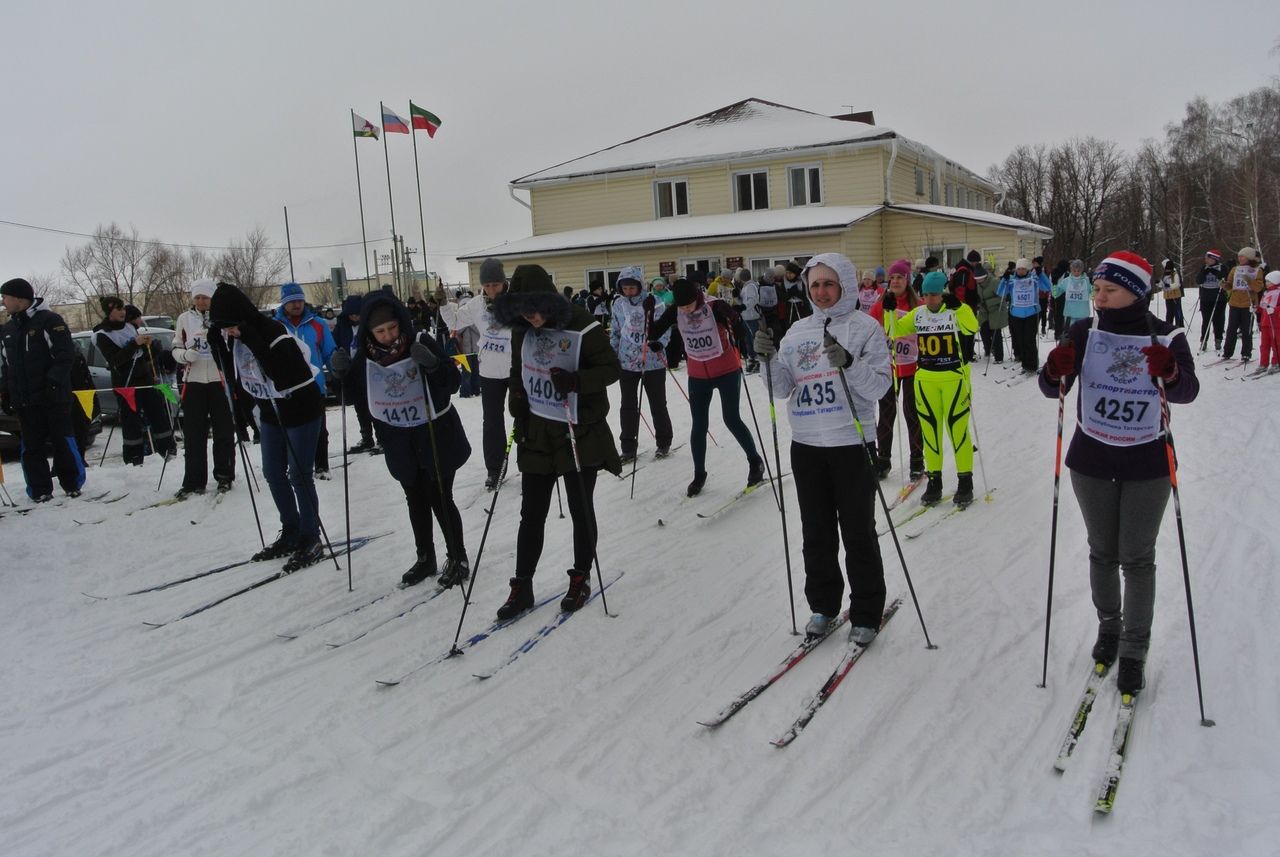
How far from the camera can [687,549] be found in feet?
19.8

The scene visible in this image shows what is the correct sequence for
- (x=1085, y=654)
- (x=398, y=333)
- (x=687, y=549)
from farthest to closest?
(x=687, y=549)
(x=398, y=333)
(x=1085, y=654)

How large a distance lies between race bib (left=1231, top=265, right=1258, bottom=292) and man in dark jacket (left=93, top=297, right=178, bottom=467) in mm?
14849

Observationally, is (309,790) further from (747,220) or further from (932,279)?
(747,220)

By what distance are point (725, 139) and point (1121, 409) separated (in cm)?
2640

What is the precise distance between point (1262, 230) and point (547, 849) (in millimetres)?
51629

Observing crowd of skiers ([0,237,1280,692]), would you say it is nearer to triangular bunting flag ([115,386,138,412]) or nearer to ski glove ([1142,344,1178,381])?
ski glove ([1142,344,1178,381])

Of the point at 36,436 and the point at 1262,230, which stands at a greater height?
the point at 1262,230

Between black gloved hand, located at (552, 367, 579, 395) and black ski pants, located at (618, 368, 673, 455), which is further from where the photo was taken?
black ski pants, located at (618, 368, 673, 455)

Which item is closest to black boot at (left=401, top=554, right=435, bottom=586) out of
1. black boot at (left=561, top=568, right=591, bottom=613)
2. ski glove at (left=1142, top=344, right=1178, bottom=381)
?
black boot at (left=561, top=568, right=591, bottom=613)

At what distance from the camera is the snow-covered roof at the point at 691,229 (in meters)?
23.3

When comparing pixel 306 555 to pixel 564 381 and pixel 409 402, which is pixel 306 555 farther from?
pixel 564 381

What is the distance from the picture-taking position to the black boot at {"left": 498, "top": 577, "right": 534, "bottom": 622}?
15.8ft

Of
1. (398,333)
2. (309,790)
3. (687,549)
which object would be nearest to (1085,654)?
(687,549)

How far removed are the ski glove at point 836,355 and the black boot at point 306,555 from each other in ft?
13.2
